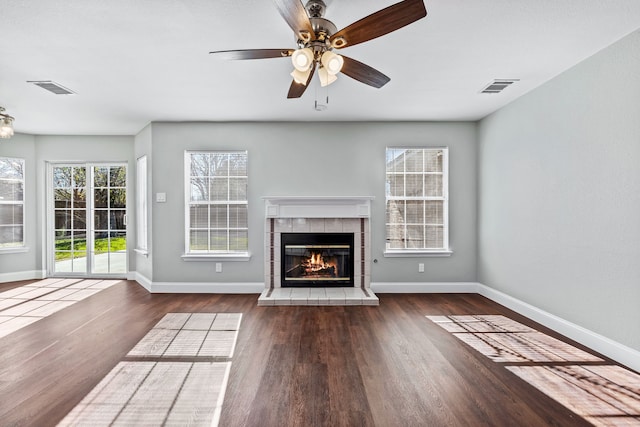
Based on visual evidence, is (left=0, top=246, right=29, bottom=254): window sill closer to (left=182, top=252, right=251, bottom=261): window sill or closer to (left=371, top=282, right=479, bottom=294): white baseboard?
(left=182, top=252, right=251, bottom=261): window sill

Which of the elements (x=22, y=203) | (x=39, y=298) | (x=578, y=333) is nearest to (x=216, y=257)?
(x=39, y=298)

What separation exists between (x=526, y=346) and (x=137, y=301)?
4.55 meters

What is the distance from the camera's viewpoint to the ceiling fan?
1.61m

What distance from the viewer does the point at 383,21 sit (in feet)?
5.55

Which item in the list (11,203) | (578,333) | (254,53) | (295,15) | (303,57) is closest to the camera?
(295,15)

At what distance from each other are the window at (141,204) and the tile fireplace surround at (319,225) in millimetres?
2130

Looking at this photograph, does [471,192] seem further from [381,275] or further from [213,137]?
[213,137]

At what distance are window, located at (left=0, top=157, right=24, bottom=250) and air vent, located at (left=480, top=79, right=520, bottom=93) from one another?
725 centimetres

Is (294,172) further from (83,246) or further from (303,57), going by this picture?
(83,246)

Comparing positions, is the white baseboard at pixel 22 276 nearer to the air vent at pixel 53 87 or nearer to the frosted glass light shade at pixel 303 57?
the air vent at pixel 53 87

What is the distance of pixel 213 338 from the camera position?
299 centimetres

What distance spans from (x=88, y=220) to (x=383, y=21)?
5978 mm

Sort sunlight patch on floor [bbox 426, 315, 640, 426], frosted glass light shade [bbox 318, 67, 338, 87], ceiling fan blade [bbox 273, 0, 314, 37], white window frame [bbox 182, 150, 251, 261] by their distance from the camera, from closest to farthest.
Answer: ceiling fan blade [bbox 273, 0, 314, 37]
sunlight patch on floor [bbox 426, 315, 640, 426]
frosted glass light shade [bbox 318, 67, 338, 87]
white window frame [bbox 182, 150, 251, 261]

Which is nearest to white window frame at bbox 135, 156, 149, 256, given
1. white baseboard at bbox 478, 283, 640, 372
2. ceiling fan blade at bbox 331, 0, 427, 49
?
ceiling fan blade at bbox 331, 0, 427, 49
